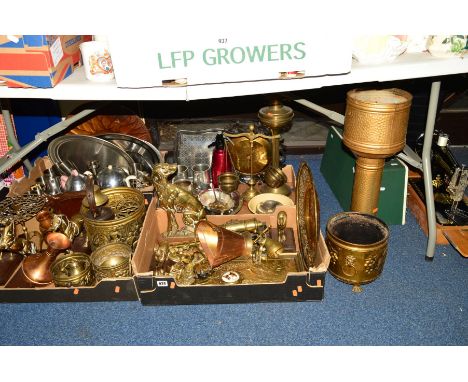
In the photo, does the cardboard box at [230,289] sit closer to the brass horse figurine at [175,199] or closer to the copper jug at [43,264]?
the brass horse figurine at [175,199]

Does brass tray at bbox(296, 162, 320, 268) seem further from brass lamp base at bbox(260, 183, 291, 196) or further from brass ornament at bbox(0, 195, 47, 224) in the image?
brass ornament at bbox(0, 195, 47, 224)

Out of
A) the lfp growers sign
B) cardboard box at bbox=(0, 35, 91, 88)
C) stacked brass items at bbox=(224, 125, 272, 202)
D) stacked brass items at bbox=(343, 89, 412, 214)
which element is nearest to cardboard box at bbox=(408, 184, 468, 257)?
stacked brass items at bbox=(343, 89, 412, 214)

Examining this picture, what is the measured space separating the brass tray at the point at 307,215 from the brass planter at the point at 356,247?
4.1 inches

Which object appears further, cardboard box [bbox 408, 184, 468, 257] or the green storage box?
the green storage box

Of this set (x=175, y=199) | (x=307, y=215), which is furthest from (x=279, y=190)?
(x=175, y=199)

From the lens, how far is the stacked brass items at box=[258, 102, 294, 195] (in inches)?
90.7

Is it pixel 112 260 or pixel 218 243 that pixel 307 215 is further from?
pixel 112 260

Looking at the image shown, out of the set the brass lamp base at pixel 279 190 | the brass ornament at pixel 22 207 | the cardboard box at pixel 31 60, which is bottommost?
the brass lamp base at pixel 279 190

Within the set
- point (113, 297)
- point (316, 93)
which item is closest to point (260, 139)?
point (316, 93)

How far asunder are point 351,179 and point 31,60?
1.69 meters

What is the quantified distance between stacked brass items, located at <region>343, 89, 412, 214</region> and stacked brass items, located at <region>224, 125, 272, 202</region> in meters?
0.57

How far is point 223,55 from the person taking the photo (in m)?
1.51


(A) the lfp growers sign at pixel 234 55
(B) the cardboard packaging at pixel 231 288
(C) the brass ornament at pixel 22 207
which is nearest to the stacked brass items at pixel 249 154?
(B) the cardboard packaging at pixel 231 288

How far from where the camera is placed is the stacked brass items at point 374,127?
173 centimetres
